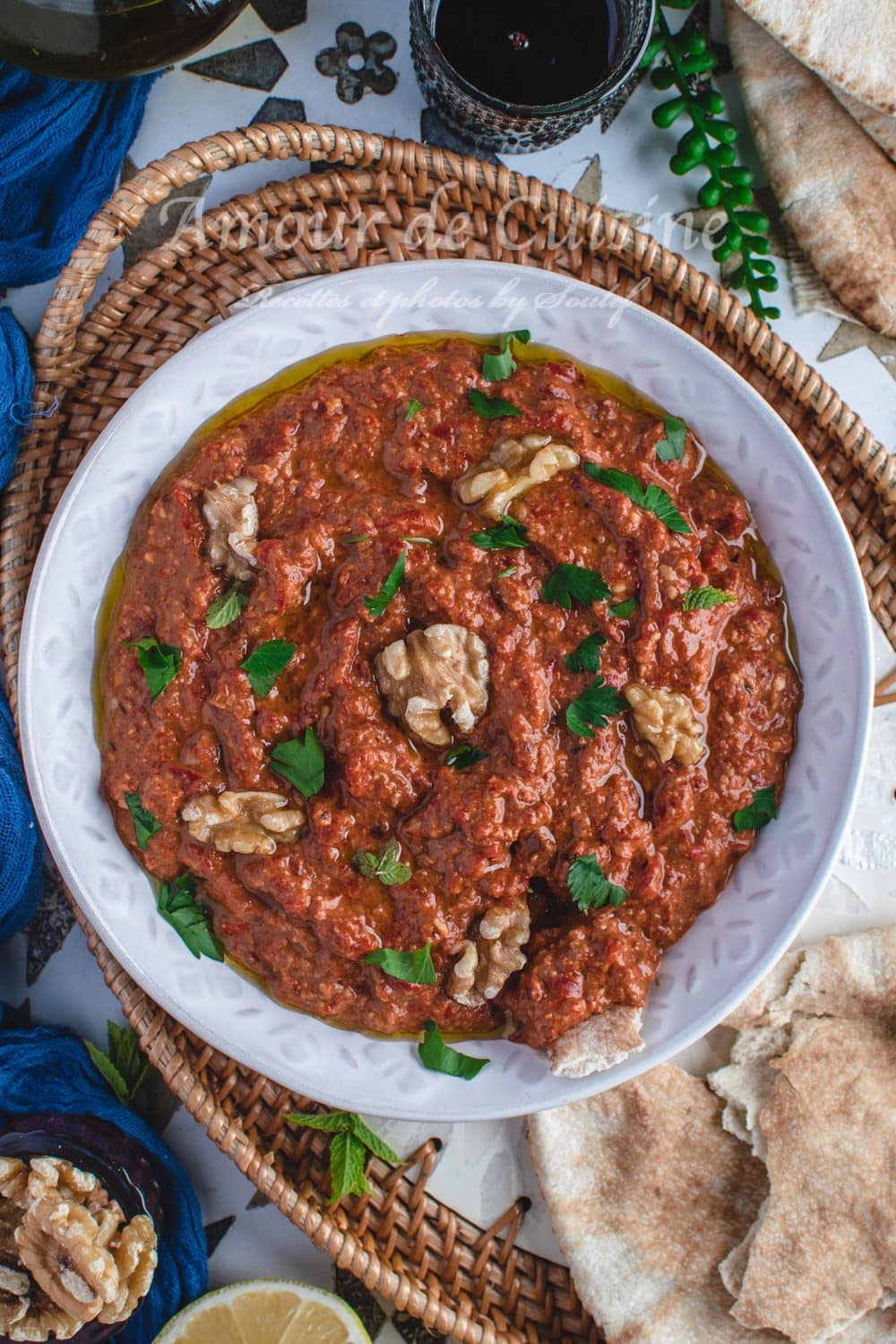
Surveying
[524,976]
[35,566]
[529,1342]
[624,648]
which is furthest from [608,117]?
[529,1342]

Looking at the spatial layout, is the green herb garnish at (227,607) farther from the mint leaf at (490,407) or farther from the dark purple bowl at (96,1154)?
the dark purple bowl at (96,1154)

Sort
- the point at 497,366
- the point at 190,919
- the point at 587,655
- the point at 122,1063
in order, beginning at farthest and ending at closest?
the point at 122,1063 → the point at 190,919 → the point at 497,366 → the point at 587,655

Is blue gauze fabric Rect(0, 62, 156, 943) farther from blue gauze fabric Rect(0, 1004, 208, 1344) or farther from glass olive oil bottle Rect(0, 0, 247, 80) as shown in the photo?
blue gauze fabric Rect(0, 1004, 208, 1344)

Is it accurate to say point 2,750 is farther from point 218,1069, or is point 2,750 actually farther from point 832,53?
point 832,53

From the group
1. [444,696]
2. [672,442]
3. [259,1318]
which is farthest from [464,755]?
[259,1318]

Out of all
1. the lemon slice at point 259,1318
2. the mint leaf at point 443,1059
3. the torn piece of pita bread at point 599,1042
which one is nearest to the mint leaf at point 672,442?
the torn piece of pita bread at point 599,1042

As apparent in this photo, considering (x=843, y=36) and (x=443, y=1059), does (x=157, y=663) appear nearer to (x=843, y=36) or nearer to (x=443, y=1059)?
(x=443, y=1059)

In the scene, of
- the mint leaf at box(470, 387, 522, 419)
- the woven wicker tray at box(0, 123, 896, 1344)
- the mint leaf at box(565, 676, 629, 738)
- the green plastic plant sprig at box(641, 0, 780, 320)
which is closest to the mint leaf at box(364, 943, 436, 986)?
the mint leaf at box(565, 676, 629, 738)
